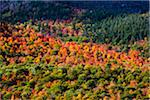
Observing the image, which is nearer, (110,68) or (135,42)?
(110,68)

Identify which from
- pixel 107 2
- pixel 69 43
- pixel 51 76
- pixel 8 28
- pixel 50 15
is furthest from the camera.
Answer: pixel 107 2

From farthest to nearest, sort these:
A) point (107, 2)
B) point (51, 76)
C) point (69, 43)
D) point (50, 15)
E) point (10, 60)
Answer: point (107, 2) < point (50, 15) < point (69, 43) < point (10, 60) < point (51, 76)

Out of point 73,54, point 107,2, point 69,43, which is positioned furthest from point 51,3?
point 73,54

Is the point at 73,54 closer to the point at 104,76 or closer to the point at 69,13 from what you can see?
the point at 104,76

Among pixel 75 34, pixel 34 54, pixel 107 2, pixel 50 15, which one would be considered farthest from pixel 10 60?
pixel 107 2

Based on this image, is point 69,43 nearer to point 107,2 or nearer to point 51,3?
point 51,3

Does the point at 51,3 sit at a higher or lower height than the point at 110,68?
higher
